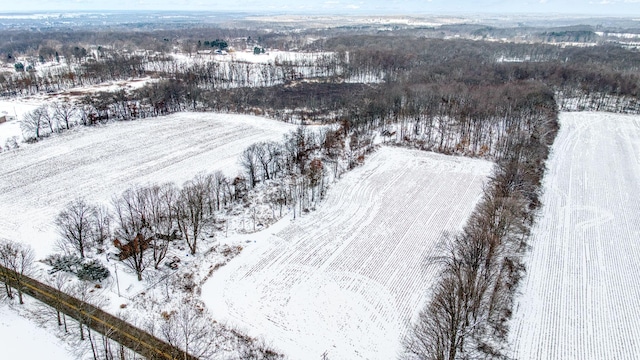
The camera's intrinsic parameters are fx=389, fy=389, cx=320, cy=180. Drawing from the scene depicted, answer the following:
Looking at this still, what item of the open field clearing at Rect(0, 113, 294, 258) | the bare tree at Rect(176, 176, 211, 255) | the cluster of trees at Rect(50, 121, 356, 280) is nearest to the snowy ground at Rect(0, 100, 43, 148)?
the open field clearing at Rect(0, 113, 294, 258)

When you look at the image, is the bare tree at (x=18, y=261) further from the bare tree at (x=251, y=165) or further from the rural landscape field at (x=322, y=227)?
the bare tree at (x=251, y=165)

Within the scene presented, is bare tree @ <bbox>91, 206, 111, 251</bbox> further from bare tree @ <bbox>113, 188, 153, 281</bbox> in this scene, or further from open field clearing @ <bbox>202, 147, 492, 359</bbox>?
open field clearing @ <bbox>202, 147, 492, 359</bbox>

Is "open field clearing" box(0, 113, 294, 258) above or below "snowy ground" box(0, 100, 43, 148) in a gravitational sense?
below

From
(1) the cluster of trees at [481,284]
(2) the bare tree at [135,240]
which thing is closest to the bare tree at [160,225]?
(2) the bare tree at [135,240]

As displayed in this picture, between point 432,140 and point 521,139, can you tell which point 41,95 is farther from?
point 521,139

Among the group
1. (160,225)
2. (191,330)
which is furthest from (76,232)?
(191,330)

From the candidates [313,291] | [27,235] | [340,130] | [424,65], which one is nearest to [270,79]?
[424,65]
